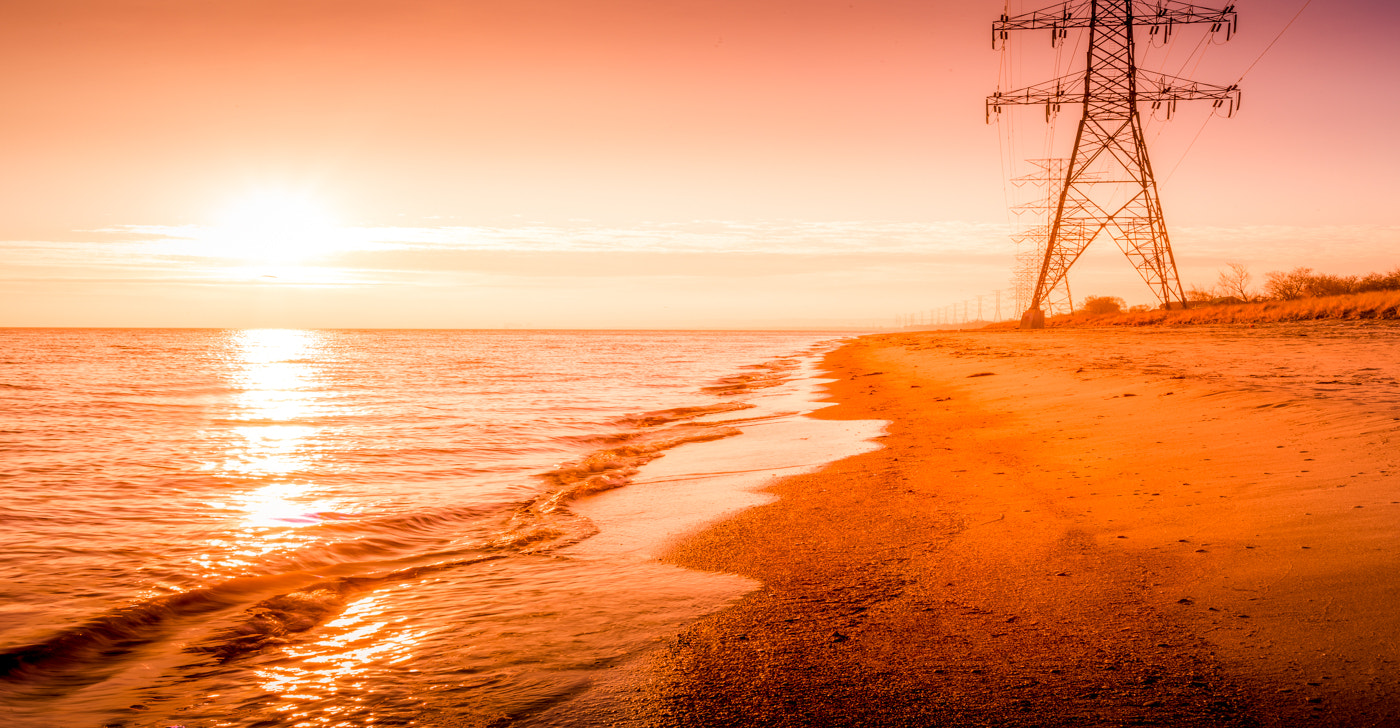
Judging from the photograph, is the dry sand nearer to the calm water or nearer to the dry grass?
the calm water

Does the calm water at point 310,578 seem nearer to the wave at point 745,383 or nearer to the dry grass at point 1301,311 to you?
the wave at point 745,383

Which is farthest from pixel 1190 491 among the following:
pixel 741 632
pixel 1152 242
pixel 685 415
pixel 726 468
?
pixel 1152 242

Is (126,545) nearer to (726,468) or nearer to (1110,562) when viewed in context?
(726,468)

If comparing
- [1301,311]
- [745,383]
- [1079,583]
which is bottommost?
[745,383]

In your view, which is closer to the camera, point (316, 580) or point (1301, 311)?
point (316, 580)

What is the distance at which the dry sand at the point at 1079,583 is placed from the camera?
9.02ft

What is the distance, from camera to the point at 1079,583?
4.00 m

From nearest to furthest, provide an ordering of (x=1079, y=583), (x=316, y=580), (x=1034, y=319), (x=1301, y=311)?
1. (x=1079, y=583)
2. (x=316, y=580)
3. (x=1301, y=311)
4. (x=1034, y=319)

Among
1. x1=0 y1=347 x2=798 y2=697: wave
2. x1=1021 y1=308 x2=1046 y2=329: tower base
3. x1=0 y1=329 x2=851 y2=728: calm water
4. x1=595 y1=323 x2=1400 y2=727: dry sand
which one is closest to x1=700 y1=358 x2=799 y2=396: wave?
x1=0 y1=329 x2=851 y2=728: calm water

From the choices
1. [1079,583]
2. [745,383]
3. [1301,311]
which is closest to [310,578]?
[1079,583]

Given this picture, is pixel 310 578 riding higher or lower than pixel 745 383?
higher

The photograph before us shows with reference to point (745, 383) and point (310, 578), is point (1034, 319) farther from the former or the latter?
point (310, 578)

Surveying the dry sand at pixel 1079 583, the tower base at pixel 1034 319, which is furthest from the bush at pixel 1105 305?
the dry sand at pixel 1079 583

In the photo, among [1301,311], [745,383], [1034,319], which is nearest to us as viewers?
[745,383]
